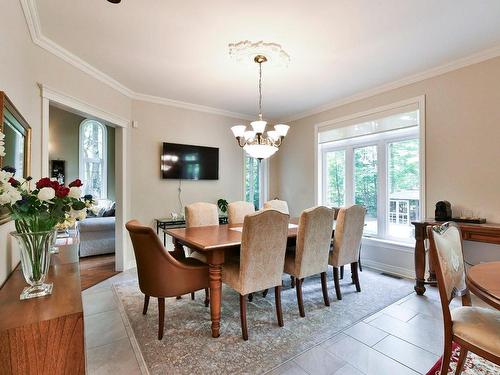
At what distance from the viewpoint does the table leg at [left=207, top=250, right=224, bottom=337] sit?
6.80 feet

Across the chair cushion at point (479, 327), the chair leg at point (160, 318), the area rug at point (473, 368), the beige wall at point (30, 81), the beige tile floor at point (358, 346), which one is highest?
the beige wall at point (30, 81)

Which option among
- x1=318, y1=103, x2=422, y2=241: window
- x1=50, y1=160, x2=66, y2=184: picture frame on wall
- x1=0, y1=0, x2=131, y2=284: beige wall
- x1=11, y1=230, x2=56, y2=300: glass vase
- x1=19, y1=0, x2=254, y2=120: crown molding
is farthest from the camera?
x1=50, y1=160, x2=66, y2=184: picture frame on wall

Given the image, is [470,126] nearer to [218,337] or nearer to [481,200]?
[481,200]

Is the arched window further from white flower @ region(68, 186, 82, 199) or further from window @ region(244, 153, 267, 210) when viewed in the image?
white flower @ region(68, 186, 82, 199)

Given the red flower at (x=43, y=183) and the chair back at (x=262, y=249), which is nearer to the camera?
the red flower at (x=43, y=183)

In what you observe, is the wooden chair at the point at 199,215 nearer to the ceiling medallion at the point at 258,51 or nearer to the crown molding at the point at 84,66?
the ceiling medallion at the point at 258,51

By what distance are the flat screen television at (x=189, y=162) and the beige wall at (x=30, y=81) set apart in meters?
0.89

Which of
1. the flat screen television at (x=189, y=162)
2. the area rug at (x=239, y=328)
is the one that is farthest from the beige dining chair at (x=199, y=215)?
the flat screen television at (x=189, y=162)

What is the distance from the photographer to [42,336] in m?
0.98

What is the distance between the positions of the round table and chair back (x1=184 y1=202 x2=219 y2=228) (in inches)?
100.0

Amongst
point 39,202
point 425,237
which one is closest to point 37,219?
point 39,202

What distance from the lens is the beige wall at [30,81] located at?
155 cm

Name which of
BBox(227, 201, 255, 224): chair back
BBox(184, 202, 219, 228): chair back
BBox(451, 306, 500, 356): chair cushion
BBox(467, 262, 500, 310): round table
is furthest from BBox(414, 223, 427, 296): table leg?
BBox(184, 202, 219, 228): chair back

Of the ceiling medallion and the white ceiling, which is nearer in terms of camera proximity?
the white ceiling
